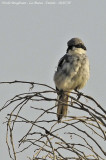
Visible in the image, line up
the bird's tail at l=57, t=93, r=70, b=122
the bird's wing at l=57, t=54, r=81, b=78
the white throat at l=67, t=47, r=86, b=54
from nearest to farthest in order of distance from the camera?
1. the bird's tail at l=57, t=93, r=70, b=122
2. the bird's wing at l=57, t=54, r=81, b=78
3. the white throat at l=67, t=47, r=86, b=54

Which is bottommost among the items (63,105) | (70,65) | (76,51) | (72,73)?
(63,105)

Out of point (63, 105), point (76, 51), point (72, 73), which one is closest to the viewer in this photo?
point (63, 105)

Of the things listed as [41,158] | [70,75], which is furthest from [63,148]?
[70,75]

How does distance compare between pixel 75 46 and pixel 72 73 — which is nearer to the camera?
pixel 72 73

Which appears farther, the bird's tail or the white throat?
the white throat

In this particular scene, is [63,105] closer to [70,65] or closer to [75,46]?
[70,65]

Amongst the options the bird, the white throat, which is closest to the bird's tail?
the bird

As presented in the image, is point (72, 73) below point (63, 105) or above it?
above

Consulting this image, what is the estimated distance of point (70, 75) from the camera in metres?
4.54

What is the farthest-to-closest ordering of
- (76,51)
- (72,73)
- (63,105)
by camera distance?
(76,51) < (72,73) < (63,105)

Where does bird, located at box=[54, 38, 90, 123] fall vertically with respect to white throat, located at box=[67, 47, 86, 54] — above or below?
below

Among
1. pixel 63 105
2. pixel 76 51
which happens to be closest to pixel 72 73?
pixel 76 51

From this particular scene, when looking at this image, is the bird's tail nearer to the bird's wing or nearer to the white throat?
the bird's wing

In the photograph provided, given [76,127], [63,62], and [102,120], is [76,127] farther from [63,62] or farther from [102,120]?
[63,62]
